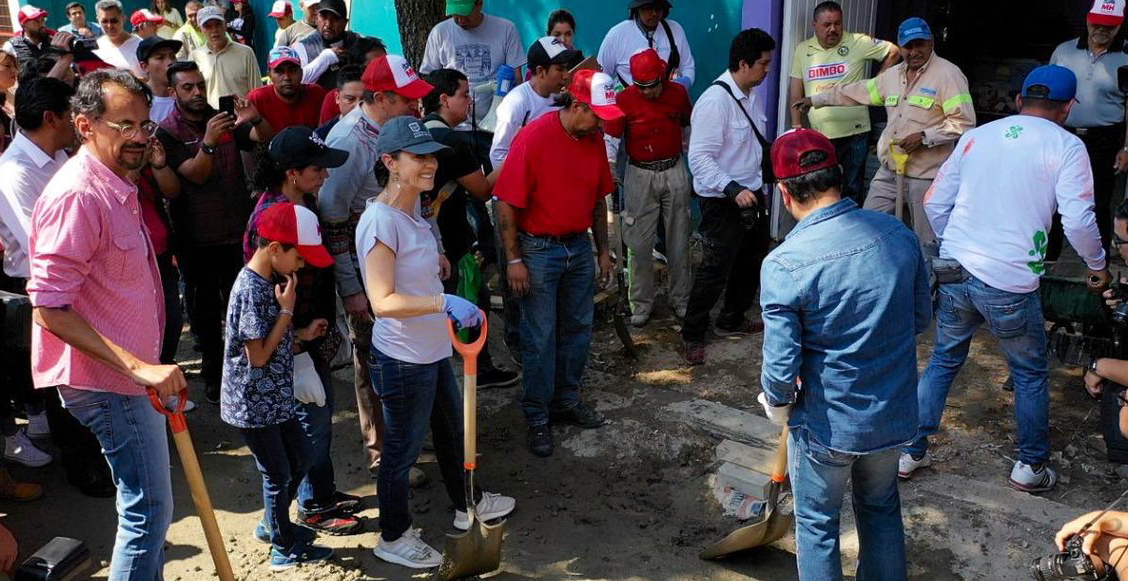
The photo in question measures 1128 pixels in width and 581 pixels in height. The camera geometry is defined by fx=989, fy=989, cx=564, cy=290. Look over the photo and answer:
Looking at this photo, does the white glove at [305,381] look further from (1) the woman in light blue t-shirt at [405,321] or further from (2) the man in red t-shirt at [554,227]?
(2) the man in red t-shirt at [554,227]

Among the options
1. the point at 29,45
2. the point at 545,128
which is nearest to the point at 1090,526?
the point at 545,128

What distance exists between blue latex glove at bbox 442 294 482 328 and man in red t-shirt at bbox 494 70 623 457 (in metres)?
1.03

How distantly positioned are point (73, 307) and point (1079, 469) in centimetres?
470

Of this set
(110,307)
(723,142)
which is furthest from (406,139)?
(723,142)

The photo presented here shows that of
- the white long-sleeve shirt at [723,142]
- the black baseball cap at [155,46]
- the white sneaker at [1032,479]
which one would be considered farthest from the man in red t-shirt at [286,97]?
the white sneaker at [1032,479]

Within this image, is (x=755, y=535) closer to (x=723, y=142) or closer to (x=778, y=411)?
(x=778, y=411)

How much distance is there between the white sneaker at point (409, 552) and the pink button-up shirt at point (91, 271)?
142 centimetres

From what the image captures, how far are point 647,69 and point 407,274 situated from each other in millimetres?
2979


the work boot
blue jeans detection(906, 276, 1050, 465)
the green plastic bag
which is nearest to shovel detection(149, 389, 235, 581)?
the work boot

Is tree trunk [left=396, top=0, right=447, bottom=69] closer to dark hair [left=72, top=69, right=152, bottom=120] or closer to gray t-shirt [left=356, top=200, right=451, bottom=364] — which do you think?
gray t-shirt [left=356, top=200, right=451, bottom=364]

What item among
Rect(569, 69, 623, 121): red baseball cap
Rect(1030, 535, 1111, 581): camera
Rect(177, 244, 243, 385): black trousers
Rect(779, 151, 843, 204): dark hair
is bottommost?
Rect(1030, 535, 1111, 581): camera

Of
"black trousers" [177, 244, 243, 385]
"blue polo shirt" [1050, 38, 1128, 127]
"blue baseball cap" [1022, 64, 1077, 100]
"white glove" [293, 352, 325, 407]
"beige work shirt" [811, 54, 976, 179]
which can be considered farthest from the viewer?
"blue polo shirt" [1050, 38, 1128, 127]

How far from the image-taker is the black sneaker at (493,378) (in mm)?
6219

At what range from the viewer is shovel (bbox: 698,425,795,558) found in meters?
4.21
